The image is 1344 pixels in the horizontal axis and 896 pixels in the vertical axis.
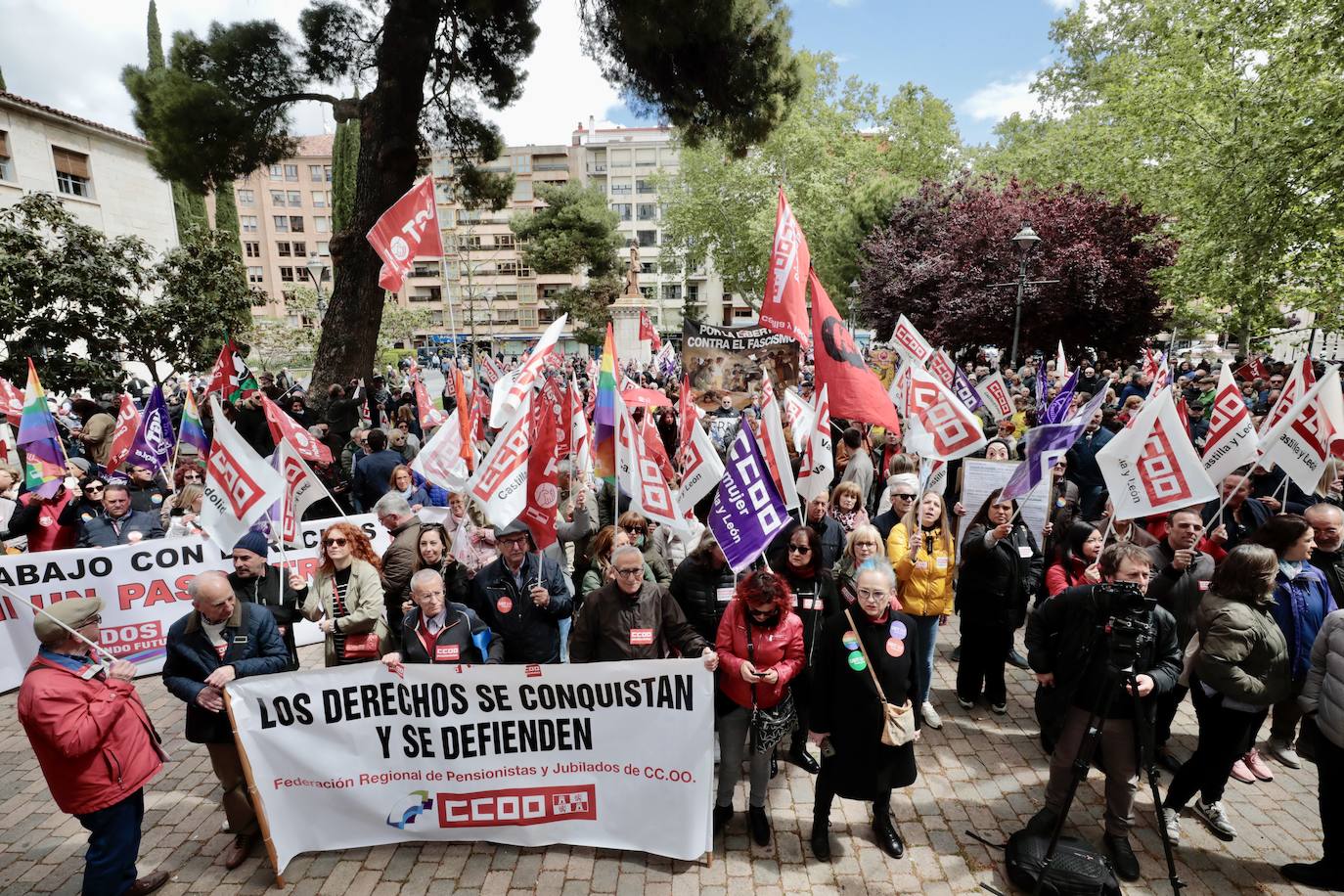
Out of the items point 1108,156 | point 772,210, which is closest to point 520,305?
point 772,210

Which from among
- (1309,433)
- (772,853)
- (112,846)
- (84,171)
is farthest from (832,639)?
(84,171)

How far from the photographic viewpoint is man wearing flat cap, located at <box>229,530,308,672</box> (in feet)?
15.0

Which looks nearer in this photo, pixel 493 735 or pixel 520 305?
pixel 493 735

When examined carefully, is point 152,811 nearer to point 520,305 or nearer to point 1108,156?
point 1108,156

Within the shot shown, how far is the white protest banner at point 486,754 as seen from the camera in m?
3.96

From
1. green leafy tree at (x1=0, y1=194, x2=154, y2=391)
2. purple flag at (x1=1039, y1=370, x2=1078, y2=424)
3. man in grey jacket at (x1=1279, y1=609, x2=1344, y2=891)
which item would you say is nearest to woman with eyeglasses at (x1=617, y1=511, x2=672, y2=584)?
man in grey jacket at (x1=1279, y1=609, x2=1344, y2=891)

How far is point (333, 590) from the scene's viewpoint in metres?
4.86

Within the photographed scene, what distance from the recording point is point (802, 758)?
5.03 metres

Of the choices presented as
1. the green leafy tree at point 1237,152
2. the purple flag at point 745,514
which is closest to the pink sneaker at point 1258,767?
the purple flag at point 745,514

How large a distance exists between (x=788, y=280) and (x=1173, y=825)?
5.95 metres

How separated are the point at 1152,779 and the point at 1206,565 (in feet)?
6.44

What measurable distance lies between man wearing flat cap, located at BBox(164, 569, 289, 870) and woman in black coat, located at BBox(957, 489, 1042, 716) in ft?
16.0

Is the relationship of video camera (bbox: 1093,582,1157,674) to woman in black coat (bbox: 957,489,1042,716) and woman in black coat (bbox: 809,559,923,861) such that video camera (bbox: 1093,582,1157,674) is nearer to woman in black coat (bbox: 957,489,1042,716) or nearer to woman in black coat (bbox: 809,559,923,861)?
woman in black coat (bbox: 809,559,923,861)

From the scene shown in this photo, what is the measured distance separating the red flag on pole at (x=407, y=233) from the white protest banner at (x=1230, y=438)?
8315 millimetres
